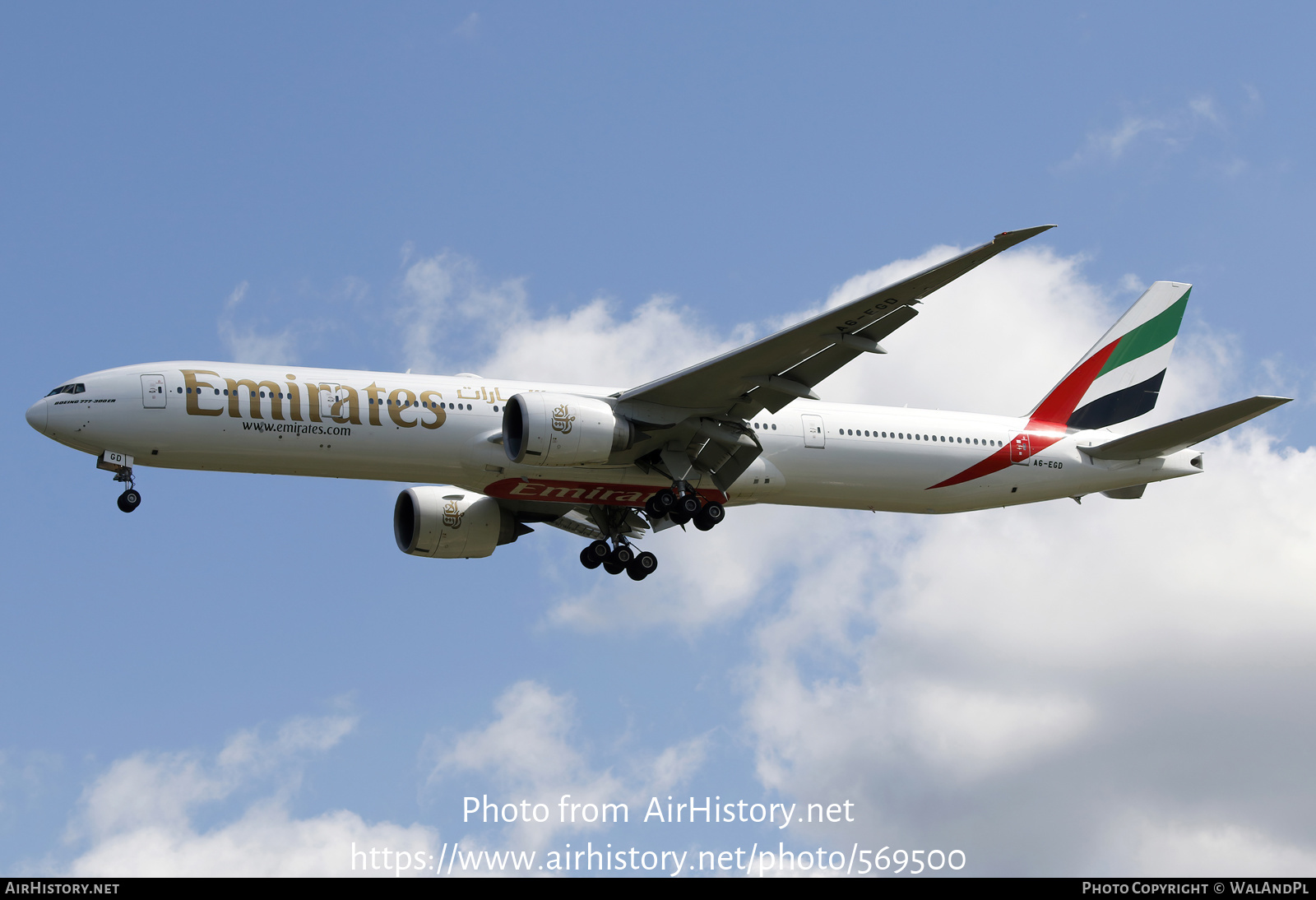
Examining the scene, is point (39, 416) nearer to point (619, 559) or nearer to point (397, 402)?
point (397, 402)

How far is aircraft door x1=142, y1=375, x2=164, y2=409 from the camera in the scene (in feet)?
92.5

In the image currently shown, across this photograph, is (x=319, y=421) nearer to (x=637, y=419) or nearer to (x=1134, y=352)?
(x=637, y=419)

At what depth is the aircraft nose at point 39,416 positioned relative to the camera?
28.4m

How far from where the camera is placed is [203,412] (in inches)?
1111

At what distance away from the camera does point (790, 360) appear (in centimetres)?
2912

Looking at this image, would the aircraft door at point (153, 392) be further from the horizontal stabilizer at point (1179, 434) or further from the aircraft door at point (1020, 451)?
the horizontal stabilizer at point (1179, 434)

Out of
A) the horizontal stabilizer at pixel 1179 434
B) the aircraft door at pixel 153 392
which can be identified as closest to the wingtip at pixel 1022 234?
the horizontal stabilizer at pixel 1179 434

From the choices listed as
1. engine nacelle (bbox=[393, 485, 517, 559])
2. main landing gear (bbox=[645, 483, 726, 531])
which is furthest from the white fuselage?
engine nacelle (bbox=[393, 485, 517, 559])

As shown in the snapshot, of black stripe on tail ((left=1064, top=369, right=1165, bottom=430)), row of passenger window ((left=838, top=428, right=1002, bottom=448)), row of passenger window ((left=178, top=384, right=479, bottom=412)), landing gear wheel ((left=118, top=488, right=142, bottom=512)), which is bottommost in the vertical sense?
landing gear wheel ((left=118, top=488, right=142, bottom=512))

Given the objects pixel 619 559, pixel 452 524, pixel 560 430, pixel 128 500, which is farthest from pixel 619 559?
pixel 128 500

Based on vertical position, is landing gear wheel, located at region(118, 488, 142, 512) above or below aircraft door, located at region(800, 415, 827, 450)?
below

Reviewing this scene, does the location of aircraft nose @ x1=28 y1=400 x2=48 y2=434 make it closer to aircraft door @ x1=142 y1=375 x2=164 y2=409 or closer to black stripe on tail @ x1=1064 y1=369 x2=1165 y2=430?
aircraft door @ x1=142 y1=375 x2=164 y2=409

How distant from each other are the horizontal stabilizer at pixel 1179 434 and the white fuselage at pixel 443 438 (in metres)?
1.57

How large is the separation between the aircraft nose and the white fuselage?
47mm
